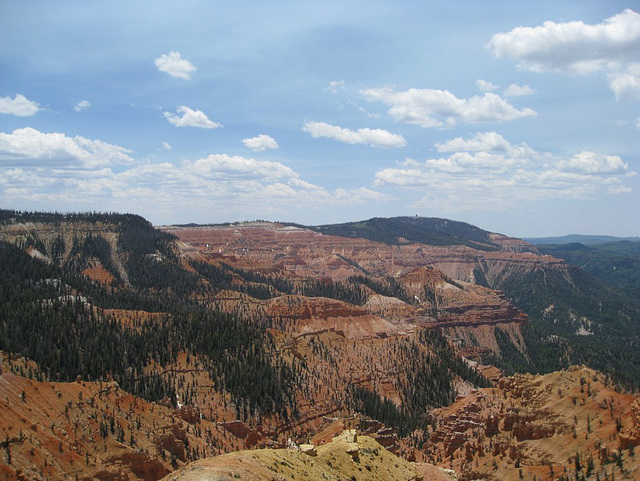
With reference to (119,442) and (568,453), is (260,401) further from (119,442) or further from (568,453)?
(568,453)

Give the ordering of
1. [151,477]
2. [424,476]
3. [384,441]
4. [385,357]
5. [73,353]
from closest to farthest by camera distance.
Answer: [151,477] → [424,476] → [384,441] → [73,353] → [385,357]

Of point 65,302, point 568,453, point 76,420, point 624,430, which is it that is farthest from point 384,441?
point 65,302

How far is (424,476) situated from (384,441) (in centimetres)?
1921

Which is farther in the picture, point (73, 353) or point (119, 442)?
point (73, 353)

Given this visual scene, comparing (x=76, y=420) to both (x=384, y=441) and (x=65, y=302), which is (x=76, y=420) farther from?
(x=65, y=302)

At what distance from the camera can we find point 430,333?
579 feet

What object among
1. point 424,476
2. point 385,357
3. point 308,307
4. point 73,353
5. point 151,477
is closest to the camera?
point 151,477

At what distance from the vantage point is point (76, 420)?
6419 centimetres

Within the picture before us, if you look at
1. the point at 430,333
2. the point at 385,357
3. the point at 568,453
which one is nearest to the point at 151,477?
the point at 568,453

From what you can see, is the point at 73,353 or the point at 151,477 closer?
the point at 151,477

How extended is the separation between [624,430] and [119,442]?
55.0 m

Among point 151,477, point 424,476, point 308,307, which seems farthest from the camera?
point 308,307

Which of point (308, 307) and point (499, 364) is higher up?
point (308, 307)

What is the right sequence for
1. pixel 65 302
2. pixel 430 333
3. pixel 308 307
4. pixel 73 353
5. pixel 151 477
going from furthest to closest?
pixel 308 307, pixel 430 333, pixel 65 302, pixel 73 353, pixel 151 477
